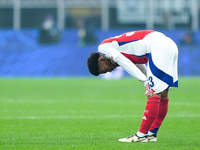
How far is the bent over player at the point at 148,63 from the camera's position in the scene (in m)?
8.36

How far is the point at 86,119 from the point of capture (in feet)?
37.7

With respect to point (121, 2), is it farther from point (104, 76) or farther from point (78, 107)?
point (78, 107)

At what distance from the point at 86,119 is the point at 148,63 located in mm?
3302

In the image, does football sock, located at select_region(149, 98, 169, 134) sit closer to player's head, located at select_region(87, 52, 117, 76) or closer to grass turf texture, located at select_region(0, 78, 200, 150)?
grass turf texture, located at select_region(0, 78, 200, 150)

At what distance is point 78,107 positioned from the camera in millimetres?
13953

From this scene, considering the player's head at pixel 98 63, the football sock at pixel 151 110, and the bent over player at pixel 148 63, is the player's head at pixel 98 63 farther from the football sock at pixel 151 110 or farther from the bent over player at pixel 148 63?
the football sock at pixel 151 110

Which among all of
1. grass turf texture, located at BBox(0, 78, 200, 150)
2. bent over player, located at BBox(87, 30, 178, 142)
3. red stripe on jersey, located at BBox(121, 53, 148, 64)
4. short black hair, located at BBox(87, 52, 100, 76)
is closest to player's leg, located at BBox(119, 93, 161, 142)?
bent over player, located at BBox(87, 30, 178, 142)

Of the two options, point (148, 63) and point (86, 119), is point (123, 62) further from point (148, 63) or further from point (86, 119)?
point (86, 119)

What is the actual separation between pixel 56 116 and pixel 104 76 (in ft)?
50.5

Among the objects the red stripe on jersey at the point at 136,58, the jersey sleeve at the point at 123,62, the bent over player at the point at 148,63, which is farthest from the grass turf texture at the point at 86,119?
the red stripe on jersey at the point at 136,58

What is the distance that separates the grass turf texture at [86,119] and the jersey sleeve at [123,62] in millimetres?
926

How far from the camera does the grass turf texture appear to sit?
27.2 ft

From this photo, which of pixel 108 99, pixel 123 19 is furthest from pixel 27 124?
pixel 123 19

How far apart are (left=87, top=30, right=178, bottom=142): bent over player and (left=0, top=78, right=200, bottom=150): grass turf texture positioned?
33 cm
